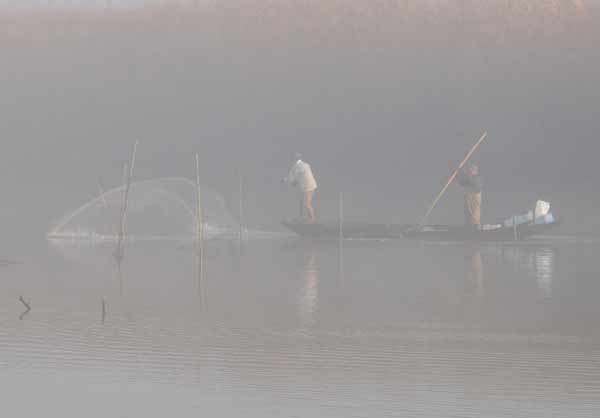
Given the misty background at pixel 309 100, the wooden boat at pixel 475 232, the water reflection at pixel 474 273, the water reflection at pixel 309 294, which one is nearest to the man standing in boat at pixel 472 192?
the wooden boat at pixel 475 232

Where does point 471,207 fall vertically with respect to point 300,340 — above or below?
above

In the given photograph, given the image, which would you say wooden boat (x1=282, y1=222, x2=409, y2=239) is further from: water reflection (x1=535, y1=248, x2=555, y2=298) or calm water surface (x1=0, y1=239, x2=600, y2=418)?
calm water surface (x1=0, y1=239, x2=600, y2=418)

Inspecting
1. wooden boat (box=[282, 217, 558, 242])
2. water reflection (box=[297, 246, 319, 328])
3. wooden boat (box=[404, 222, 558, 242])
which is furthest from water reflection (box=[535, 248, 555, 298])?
water reflection (box=[297, 246, 319, 328])

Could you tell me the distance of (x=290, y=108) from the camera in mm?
47344

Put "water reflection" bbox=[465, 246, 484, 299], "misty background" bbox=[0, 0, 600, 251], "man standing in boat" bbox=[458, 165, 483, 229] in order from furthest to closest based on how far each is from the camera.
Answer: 1. "misty background" bbox=[0, 0, 600, 251]
2. "man standing in boat" bbox=[458, 165, 483, 229]
3. "water reflection" bbox=[465, 246, 484, 299]

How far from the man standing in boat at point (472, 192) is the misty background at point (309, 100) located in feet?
42.7

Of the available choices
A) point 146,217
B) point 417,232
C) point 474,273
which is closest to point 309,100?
point 146,217

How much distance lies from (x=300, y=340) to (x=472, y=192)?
1418cm

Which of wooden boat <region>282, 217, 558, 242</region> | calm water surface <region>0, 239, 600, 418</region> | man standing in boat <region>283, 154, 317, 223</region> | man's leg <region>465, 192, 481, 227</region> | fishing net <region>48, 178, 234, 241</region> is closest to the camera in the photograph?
calm water surface <region>0, 239, 600, 418</region>

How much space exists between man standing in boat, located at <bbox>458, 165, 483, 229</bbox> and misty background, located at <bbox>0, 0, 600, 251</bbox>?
512 inches

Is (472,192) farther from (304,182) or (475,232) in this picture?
(304,182)

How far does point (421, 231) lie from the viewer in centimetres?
2519

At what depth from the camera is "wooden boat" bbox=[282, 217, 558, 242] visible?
24.6 m

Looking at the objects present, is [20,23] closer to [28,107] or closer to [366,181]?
[28,107]
